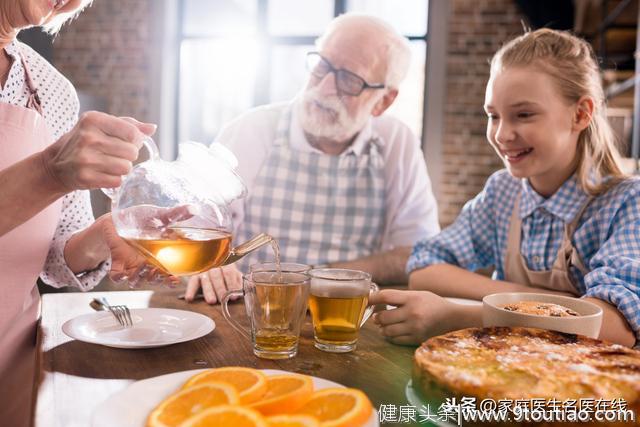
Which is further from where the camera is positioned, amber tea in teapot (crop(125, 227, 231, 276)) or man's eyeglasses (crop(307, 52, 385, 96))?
man's eyeglasses (crop(307, 52, 385, 96))

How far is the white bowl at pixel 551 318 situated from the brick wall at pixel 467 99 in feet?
12.8

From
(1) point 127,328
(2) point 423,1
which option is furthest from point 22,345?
(2) point 423,1

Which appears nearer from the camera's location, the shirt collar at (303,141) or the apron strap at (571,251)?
the apron strap at (571,251)

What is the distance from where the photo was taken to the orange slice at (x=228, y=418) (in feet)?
1.73

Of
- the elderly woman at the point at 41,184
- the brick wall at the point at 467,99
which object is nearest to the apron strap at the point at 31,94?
the elderly woman at the point at 41,184

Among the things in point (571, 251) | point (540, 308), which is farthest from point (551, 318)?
point (571, 251)

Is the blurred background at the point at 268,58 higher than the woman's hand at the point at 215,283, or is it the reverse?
the blurred background at the point at 268,58

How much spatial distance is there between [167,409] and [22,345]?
2.23 ft

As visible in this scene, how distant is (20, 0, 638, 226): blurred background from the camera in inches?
185

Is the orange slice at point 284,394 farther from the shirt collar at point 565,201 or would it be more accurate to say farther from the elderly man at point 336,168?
the elderly man at point 336,168

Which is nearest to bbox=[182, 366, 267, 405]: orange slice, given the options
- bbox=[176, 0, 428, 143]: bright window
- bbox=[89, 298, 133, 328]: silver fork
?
bbox=[89, 298, 133, 328]: silver fork

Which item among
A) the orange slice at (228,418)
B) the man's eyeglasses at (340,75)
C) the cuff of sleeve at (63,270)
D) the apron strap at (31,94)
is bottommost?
the cuff of sleeve at (63,270)

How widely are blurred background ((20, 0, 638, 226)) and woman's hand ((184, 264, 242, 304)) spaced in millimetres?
3623

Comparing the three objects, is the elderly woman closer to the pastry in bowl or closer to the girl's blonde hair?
the pastry in bowl
